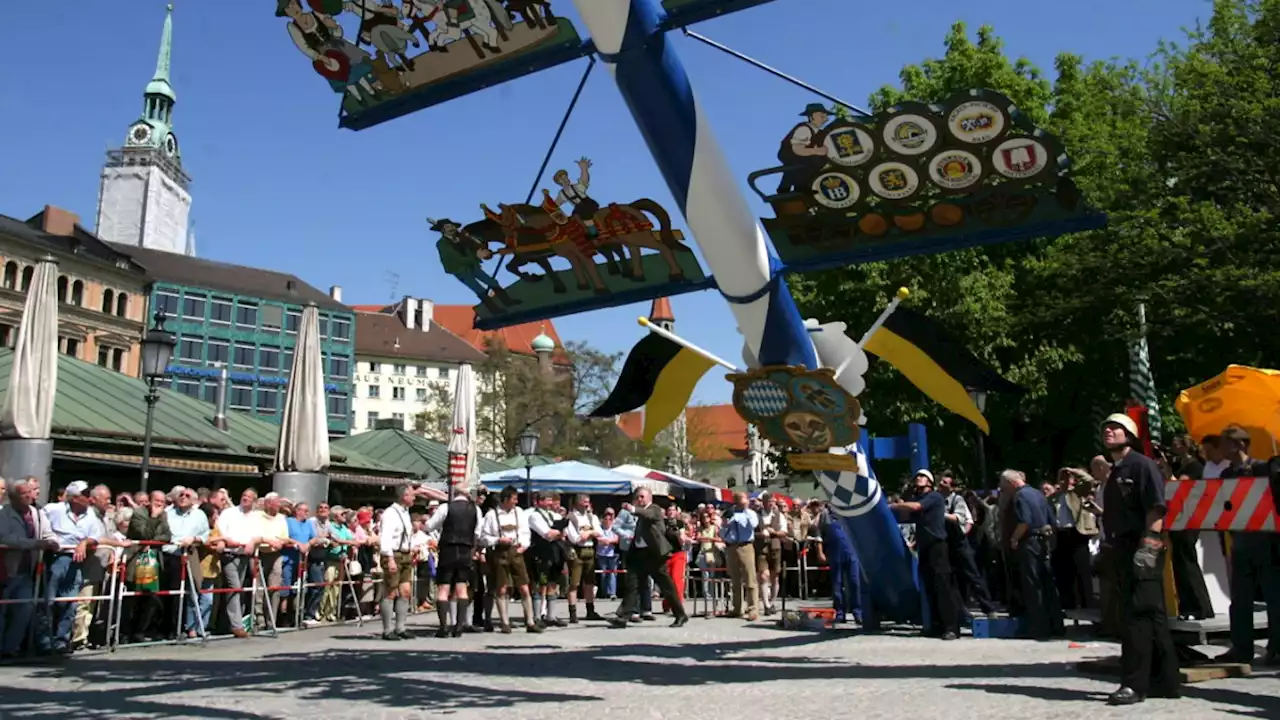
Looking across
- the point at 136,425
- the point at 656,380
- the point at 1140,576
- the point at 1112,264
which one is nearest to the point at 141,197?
the point at 136,425

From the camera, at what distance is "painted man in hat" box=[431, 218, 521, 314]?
29.8ft

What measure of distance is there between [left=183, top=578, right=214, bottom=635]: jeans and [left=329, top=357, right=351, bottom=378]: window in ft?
209

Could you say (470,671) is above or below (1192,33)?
below

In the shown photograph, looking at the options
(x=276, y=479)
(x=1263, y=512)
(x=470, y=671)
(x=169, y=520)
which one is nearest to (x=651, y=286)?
(x=470, y=671)

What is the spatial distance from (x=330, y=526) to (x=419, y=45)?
29.9 feet

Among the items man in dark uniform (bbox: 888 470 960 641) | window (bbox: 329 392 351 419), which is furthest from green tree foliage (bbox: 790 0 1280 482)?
window (bbox: 329 392 351 419)

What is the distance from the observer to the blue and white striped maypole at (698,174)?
7.39m

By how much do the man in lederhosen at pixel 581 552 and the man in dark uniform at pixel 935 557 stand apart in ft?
16.4

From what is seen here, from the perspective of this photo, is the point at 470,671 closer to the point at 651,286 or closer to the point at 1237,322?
the point at 651,286

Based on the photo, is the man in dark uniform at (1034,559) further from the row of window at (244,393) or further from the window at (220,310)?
the window at (220,310)

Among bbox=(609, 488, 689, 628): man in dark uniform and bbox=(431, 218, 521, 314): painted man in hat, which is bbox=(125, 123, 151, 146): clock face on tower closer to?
bbox=(609, 488, 689, 628): man in dark uniform

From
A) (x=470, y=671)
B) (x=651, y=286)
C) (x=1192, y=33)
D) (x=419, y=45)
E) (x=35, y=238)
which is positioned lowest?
(x=470, y=671)

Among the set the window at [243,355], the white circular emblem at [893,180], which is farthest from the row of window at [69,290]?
the white circular emblem at [893,180]

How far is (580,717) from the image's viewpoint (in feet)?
21.6
